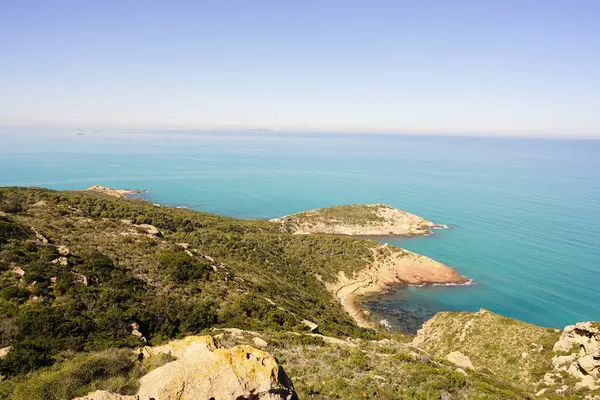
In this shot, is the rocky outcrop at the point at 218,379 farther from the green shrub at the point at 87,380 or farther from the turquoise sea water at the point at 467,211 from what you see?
the turquoise sea water at the point at 467,211

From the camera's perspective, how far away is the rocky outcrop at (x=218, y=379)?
7.31 m

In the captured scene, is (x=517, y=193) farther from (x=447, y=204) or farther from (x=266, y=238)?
(x=266, y=238)

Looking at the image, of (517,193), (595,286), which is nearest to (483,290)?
(595,286)

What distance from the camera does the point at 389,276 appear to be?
5969 cm

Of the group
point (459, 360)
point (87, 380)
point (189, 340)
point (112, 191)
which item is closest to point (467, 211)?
point (459, 360)

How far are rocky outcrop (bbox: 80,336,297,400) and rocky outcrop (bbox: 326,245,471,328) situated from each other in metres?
44.4

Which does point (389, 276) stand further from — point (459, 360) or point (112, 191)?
point (112, 191)

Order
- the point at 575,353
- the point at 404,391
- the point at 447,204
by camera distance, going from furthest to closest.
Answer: the point at 447,204, the point at 575,353, the point at 404,391

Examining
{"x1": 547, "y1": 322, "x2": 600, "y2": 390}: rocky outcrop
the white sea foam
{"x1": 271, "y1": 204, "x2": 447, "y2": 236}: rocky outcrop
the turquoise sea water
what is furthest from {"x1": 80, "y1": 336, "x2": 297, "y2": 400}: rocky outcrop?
{"x1": 271, "y1": 204, "x2": 447, "y2": 236}: rocky outcrop

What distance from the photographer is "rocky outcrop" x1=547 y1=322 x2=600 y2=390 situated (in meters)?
19.8

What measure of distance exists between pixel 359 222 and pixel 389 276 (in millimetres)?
38733

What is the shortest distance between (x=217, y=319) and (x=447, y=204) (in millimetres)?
127568

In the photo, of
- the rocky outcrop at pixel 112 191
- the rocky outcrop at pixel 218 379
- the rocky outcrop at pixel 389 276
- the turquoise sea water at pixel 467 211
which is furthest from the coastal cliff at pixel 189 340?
the rocky outcrop at pixel 112 191

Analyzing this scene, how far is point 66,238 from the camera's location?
24828 millimetres
